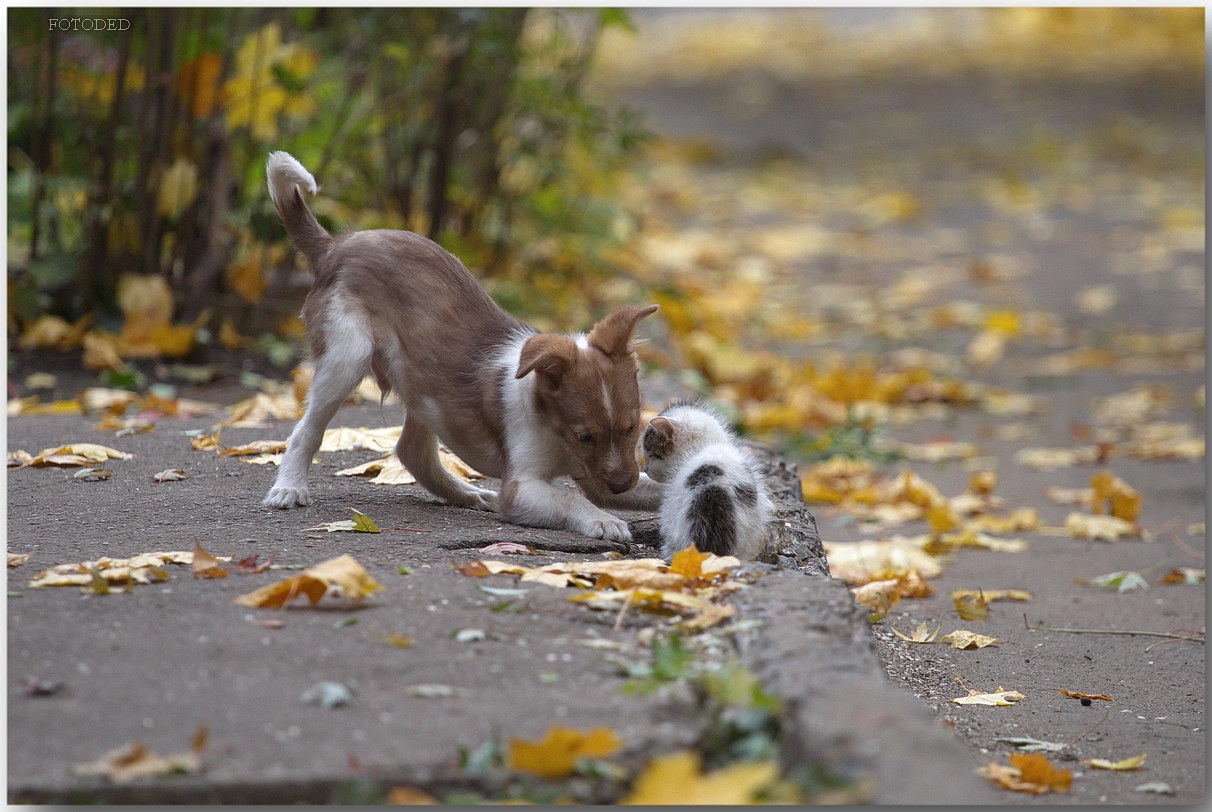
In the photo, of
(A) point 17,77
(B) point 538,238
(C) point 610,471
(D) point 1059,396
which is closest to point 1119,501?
(D) point 1059,396

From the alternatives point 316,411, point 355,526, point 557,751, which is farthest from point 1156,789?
point 316,411

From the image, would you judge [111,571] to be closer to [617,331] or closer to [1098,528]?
[617,331]

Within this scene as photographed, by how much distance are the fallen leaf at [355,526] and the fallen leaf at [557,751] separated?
4.97 ft

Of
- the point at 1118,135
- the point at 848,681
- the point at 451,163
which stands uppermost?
the point at 1118,135

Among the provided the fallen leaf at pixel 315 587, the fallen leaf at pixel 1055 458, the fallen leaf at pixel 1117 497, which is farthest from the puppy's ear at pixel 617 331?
the fallen leaf at pixel 1055 458

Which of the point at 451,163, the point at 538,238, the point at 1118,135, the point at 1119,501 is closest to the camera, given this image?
the point at 1119,501

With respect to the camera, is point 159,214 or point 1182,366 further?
point 1182,366

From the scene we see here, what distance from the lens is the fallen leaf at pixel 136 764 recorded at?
8.36 feet

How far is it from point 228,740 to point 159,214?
16.7ft

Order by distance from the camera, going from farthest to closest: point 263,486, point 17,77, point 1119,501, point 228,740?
1. point 17,77
2. point 1119,501
3. point 263,486
4. point 228,740

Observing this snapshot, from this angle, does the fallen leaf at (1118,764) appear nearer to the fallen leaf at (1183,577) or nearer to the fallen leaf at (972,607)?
the fallen leaf at (972,607)

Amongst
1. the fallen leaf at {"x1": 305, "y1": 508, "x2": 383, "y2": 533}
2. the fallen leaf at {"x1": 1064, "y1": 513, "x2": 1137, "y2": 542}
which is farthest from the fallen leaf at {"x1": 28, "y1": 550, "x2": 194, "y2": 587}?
the fallen leaf at {"x1": 1064, "y1": 513, "x2": 1137, "y2": 542}

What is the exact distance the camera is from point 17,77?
712 centimetres

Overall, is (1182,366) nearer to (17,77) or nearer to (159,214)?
(159,214)
